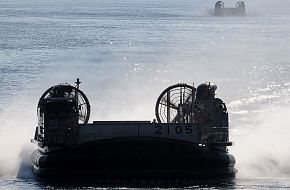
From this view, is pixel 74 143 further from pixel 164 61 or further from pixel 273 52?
pixel 273 52

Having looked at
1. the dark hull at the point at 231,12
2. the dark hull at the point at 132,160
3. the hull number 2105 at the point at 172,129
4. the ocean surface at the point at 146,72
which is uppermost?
the dark hull at the point at 231,12

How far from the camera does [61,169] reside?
42938mm

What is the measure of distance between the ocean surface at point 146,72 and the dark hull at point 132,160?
0.97 meters

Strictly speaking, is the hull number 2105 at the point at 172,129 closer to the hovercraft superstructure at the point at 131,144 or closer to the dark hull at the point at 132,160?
the hovercraft superstructure at the point at 131,144

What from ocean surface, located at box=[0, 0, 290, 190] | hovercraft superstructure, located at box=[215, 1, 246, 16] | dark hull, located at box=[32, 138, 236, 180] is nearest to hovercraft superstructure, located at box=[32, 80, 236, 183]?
dark hull, located at box=[32, 138, 236, 180]

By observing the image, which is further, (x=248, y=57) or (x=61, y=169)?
(x=248, y=57)

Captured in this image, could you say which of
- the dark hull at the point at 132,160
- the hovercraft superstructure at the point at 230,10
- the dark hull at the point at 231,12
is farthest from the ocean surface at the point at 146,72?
the dark hull at the point at 231,12

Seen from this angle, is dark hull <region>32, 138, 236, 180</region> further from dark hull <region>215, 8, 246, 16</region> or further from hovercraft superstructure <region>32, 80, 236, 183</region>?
dark hull <region>215, 8, 246, 16</region>

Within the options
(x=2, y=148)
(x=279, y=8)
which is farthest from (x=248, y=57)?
(x=279, y=8)

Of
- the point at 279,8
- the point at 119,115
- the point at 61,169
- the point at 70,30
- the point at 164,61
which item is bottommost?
the point at 61,169

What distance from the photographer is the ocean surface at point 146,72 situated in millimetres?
50125

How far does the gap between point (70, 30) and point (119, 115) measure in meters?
59.1

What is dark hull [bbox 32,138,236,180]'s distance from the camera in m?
42.7

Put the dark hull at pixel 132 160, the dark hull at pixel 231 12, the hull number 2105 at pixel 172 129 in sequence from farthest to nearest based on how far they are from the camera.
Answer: the dark hull at pixel 231 12 → the hull number 2105 at pixel 172 129 → the dark hull at pixel 132 160
